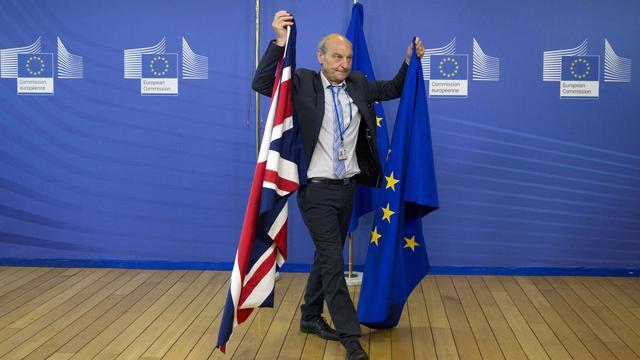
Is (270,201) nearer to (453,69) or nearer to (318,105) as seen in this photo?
(318,105)

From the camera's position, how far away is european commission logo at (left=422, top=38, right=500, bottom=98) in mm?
5043

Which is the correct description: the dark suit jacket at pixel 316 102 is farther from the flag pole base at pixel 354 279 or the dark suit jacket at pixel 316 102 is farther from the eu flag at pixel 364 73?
the flag pole base at pixel 354 279

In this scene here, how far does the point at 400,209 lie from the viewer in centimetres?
383

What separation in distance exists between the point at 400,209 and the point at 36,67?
9.89 feet

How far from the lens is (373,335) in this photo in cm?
382

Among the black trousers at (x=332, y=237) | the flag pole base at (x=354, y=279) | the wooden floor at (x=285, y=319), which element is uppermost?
the black trousers at (x=332, y=237)

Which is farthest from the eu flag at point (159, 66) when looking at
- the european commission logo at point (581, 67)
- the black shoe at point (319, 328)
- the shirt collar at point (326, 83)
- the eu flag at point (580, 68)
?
A: the eu flag at point (580, 68)

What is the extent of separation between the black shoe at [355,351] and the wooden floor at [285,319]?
0.12 metres

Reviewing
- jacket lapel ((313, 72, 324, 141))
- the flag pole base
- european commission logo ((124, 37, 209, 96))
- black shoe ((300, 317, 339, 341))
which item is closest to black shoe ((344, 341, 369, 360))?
black shoe ((300, 317, 339, 341))

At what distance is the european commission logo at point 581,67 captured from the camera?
198 inches

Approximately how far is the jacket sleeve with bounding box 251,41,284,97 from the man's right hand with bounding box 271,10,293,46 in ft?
0.12

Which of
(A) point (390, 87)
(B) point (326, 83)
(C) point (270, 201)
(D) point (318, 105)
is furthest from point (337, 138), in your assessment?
(A) point (390, 87)

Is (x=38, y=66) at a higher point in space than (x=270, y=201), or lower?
higher

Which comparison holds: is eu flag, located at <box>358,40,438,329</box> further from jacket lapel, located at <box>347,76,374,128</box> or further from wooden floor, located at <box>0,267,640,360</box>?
jacket lapel, located at <box>347,76,374,128</box>
